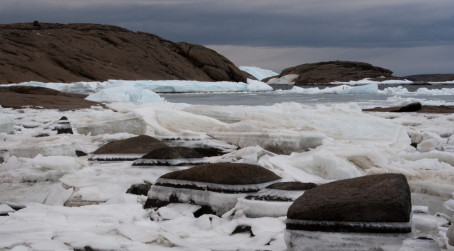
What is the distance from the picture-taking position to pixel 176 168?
11.7 ft

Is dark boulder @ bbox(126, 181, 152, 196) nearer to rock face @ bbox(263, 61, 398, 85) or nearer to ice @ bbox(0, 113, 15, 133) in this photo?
ice @ bbox(0, 113, 15, 133)

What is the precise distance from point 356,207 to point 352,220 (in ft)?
0.16

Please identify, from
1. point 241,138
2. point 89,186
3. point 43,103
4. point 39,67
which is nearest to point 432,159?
point 241,138

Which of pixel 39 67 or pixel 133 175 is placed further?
pixel 39 67

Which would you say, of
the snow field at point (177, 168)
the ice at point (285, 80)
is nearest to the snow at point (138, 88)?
the snow field at point (177, 168)

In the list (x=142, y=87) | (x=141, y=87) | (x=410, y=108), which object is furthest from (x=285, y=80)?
(x=410, y=108)

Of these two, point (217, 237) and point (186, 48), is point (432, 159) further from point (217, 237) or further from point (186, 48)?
point (186, 48)

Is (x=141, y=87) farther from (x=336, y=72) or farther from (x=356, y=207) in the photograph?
(x=336, y=72)

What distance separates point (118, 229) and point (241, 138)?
269cm

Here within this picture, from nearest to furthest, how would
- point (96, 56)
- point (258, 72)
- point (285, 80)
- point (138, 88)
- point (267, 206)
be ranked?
point (267, 206) → point (138, 88) → point (96, 56) → point (285, 80) → point (258, 72)

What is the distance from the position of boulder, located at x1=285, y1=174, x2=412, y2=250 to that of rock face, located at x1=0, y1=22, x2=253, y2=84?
1161 inches

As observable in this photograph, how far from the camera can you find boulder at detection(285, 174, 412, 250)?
191cm

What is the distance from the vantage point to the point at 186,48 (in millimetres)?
50656

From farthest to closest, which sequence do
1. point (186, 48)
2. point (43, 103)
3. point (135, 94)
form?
point (186, 48) < point (135, 94) < point (43, 103)
